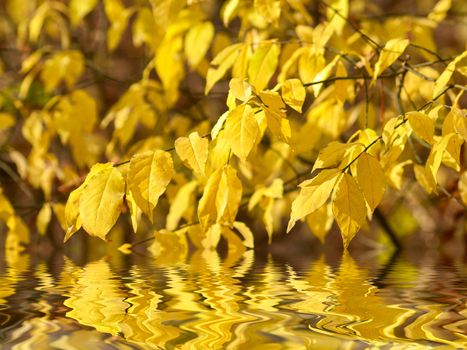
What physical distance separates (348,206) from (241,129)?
0.14 meters

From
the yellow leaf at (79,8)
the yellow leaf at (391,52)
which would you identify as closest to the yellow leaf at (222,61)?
the yellow leaf at (391,52)

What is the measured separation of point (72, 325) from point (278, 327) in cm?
18

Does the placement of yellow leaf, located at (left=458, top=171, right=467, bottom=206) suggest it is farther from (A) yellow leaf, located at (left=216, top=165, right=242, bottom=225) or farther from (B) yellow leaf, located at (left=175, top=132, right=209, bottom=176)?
(B) yellow leaf, located at (left=175, top=132, right=209, bottom=176)

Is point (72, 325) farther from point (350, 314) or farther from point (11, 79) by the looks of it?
point (11, 79)

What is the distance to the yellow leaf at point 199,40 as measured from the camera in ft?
5.95

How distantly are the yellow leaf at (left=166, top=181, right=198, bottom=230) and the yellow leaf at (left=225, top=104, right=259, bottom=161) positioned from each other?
0.85 m

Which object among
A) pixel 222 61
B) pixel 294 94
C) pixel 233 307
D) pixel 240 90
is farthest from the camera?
pixel 222 61

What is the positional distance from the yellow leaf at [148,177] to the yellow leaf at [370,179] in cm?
21

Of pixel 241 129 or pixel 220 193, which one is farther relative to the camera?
pixel 220 193

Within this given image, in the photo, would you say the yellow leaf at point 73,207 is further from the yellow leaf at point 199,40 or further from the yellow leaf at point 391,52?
the yellow leaf at point 199,40

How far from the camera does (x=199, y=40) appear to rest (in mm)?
1826

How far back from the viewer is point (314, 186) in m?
0.92

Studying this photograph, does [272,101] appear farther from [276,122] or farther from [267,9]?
[267,9]

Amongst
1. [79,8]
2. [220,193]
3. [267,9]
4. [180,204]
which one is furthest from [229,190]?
[79,8]
